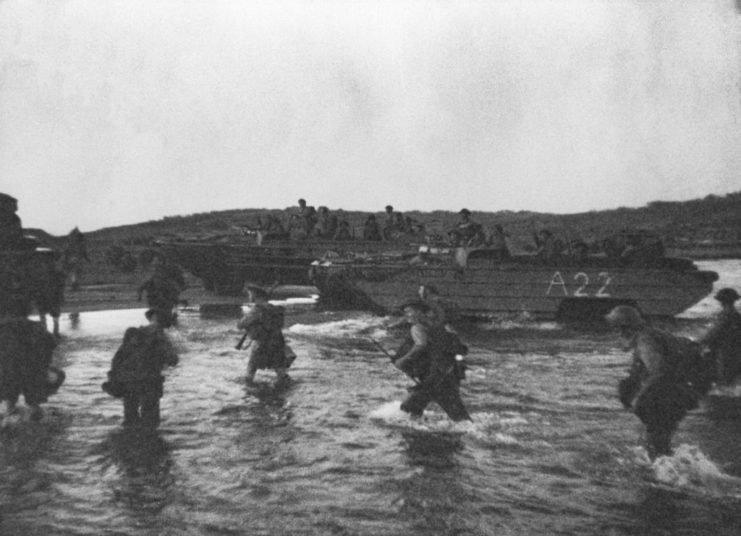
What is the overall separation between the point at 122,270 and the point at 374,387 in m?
21.5

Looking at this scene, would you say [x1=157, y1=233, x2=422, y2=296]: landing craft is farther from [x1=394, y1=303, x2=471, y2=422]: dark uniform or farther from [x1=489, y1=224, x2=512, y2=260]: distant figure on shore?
[x1=394, y1=303, x2=471, y2=422]: dark uniform

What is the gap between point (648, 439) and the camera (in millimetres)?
7273

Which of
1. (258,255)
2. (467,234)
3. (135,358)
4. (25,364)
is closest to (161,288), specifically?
(25,364)

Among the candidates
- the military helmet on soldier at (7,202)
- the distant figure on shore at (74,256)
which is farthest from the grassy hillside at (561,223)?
the military helmet on soldier at (7,202)

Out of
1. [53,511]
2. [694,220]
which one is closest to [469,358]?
[53,511]

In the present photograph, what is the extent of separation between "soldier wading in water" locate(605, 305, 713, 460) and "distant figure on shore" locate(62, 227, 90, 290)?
2233 cm

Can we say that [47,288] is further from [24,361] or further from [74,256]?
[74,256]

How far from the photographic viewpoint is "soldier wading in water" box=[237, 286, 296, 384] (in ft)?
36.8

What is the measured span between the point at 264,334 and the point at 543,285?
10264 millimetres

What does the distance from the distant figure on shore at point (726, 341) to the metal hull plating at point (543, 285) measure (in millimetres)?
9108

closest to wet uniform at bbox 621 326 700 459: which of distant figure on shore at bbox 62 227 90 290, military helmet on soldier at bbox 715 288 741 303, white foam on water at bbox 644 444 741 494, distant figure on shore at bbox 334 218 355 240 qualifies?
white foam on water at bbox 644 444 741 494

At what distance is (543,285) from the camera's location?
775 inches

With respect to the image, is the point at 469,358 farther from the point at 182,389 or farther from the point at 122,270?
the point at 122,270

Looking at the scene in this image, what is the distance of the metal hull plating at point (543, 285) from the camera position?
64.4 feet
